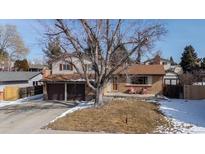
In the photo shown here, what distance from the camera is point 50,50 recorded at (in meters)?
20.2

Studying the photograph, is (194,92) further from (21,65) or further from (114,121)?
(21,65)

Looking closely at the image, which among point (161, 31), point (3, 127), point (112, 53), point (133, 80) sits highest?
point (161, 31)

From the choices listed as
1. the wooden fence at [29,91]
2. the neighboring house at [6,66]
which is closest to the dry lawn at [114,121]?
the wooden fence at [29,91]

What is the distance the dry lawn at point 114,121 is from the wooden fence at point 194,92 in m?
9.48

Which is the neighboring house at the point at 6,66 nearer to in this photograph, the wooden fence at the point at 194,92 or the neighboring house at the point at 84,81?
the neighboring house at the point at 84,81

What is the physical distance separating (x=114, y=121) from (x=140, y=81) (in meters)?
14.5

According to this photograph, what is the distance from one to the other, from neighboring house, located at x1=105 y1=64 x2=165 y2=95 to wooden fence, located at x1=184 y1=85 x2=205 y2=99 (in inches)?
105

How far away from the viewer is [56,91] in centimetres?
2614

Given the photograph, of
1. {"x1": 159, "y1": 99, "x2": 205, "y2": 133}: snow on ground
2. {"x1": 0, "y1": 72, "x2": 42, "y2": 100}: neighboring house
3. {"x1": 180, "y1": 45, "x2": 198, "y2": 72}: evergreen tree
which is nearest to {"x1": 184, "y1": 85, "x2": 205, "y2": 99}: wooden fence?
{"x1": 159, "y1": 99, "x2": 205, "y2": 133}: snow on ground

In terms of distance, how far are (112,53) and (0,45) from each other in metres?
34.8

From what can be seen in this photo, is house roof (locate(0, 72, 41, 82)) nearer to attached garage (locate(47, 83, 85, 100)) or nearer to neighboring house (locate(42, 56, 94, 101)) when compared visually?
neighboring house (locate(42, 56, 94, 101))
